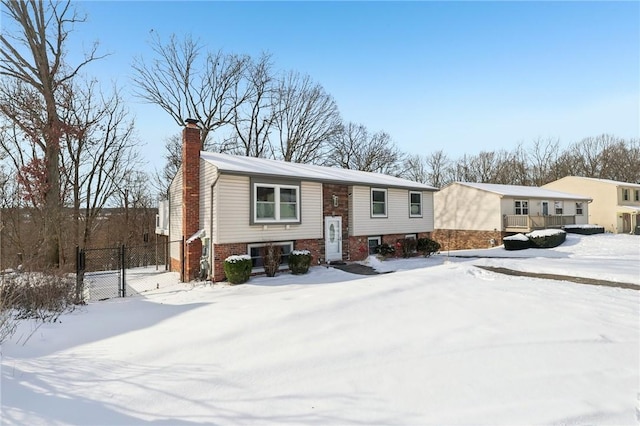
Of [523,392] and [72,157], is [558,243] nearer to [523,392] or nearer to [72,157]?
[523,392]

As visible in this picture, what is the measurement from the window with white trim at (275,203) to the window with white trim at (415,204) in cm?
765

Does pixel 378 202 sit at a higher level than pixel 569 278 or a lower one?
higher

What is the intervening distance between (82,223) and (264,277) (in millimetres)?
15480

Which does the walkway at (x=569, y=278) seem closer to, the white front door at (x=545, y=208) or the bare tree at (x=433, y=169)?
the white front door at (x=545, y=208)

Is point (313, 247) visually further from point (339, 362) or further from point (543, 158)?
point (543, 158)

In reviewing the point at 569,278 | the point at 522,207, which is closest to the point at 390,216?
the point at 569,278

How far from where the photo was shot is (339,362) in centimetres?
412

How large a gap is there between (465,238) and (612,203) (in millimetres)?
16876

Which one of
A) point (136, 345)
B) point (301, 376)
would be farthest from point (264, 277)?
point (301, 376)

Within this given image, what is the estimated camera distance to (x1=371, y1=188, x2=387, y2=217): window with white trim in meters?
15.9

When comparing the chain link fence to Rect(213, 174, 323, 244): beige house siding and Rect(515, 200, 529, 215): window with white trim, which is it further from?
Rect(515, 200, 529, 215): window with white trim

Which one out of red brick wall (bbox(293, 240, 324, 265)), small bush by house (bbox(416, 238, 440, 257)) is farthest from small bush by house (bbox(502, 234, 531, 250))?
red brick wall (bbox(293, 240, 324, 265))

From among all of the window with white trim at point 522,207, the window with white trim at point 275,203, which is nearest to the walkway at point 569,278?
the window with white trim at point 275,203

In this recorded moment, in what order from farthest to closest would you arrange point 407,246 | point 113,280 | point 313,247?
1. point 407,246
2. point 313,247
3. point 113,280
